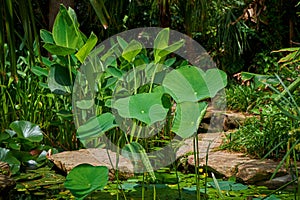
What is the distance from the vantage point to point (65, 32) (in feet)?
7.27

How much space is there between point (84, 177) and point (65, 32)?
0.94m

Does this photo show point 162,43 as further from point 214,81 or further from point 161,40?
point 214,81

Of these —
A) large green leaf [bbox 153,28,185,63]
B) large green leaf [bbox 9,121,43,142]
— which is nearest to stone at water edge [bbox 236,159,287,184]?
large green leaf [bbox 153,28,185,63]

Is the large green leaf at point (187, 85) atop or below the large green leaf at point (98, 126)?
atop

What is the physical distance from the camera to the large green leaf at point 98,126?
1.64 metres

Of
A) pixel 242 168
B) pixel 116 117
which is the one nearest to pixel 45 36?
pixel 116 117

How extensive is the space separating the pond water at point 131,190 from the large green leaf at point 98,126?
402mm

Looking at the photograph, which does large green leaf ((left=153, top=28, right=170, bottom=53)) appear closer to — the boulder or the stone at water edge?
the boulder

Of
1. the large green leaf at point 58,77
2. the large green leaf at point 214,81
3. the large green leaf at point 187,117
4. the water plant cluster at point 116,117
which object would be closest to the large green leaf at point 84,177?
the water plant cluster at point 116,117

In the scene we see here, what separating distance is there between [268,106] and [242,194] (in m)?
1.82

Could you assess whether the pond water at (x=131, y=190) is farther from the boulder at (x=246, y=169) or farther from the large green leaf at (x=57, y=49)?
the large green leaf at (x=57, y=49)

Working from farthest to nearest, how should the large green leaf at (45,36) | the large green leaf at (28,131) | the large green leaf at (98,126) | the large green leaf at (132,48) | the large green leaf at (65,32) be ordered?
the large green leaf at (28,131), the large green leaf at (45,36), the large green leaf at (65,32), the large green leaf at (132,48), the large green leaf at (98,126)

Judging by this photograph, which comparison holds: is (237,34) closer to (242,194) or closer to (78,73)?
(78,73)

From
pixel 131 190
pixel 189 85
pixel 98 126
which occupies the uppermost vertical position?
pixel 189 85
